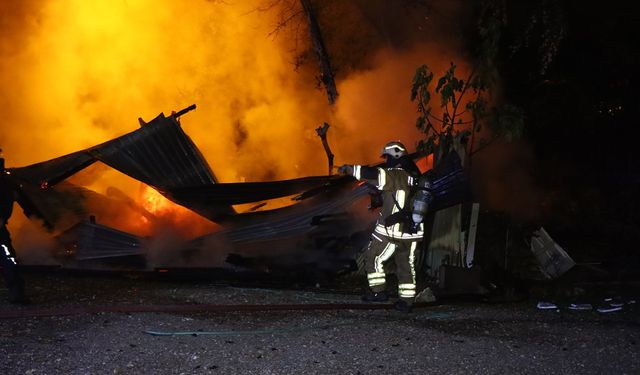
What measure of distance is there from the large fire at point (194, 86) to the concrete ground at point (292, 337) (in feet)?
15.5

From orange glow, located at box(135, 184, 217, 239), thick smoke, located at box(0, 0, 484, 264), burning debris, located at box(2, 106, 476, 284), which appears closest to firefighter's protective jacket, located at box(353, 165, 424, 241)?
burning debris, located at box(2, 106, 476, 284)

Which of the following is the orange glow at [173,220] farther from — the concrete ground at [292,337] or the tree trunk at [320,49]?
the tree trunk at [320,49]

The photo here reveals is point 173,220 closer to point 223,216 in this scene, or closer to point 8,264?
point 223,216

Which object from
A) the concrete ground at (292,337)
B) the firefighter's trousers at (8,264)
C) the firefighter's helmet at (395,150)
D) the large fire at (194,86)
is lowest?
the concrete ground at (292,337)

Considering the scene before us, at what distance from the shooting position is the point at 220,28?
39.1ft

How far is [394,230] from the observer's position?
20.6 ft

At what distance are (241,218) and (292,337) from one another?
261cm

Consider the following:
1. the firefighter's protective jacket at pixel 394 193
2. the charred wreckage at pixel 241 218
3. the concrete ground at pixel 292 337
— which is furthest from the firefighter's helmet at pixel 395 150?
the concrete ground at pixel 292 337

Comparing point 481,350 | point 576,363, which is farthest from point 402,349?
point 576,363

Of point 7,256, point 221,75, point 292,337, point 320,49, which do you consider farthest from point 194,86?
point 292,337

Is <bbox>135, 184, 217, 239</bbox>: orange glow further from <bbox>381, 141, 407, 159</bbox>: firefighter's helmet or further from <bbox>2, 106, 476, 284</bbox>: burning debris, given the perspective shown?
<bbox>381, 141, 407, 159</bbox>: firefighter's helmet

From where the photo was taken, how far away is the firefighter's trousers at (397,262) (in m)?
6.21

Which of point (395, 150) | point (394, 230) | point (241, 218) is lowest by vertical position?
point (394, 230)

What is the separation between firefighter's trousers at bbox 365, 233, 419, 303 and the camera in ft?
20.4
